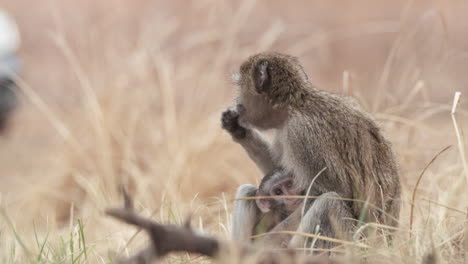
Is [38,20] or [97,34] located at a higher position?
[38,20]

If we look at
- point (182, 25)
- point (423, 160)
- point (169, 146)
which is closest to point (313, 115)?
point (423, 160)

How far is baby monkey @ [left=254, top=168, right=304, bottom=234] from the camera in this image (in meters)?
3.88

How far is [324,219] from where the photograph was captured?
3559 mm

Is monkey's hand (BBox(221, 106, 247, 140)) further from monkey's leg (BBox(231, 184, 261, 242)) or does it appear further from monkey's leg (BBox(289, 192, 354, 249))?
monkey's leg (BBox(289, 192, 354, 249))

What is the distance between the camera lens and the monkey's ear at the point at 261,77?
12.9 feet

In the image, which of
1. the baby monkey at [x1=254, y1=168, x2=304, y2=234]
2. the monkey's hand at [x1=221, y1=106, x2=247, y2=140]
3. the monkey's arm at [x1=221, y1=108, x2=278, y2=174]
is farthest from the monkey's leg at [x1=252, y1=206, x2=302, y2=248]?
the monkey's hand at [x1=221, y1=106, x2=247, y2=140]

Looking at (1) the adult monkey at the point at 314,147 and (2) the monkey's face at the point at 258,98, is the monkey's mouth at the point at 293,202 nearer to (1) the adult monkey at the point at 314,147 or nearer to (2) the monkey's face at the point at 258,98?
(1) the adult monkey at the point at 314,147

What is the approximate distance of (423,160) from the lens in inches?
235

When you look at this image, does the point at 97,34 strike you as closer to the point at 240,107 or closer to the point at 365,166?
the point at 240,107

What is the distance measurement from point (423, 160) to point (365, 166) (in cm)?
234

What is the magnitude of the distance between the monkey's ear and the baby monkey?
0.43m

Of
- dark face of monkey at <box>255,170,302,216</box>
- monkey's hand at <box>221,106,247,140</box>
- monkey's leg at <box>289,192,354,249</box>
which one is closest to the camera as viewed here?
monkey's leg at <box>289,192,354,249</box>

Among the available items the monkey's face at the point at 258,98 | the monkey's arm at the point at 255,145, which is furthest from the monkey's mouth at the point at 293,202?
the monkey's face at the point at 258,98

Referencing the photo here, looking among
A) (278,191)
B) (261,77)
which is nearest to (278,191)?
(278,191)
